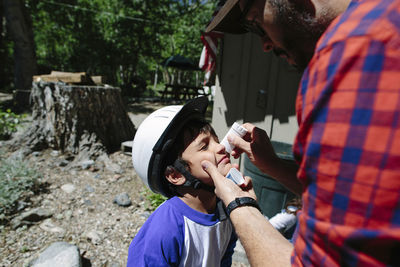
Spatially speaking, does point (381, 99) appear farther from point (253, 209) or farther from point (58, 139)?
point (58, 139)

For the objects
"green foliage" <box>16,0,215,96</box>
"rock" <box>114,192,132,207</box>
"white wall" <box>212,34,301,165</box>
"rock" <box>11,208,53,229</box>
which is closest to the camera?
"rock" <box>11,208,53,229</box>

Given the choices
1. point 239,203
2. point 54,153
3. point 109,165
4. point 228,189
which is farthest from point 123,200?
point 239,203

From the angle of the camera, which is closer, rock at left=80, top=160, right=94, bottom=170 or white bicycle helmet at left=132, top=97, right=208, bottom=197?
white bicycle helmet at left=132, top=97, right=208, bottom=197

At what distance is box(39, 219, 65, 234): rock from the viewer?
328 centimetres

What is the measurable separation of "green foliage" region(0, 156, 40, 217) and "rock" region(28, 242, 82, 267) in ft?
4.00

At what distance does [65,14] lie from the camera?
19.7m

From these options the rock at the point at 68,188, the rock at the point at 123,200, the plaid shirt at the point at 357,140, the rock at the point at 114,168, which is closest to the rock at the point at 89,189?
the rock at the point at 68,188

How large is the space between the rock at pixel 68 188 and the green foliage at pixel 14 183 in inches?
16.4

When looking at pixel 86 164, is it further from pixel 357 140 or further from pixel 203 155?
pixel 357 140

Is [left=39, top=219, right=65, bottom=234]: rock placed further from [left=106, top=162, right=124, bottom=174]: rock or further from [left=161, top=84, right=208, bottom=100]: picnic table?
[left=161, top=84, right=208, bottom=100]: picnic table

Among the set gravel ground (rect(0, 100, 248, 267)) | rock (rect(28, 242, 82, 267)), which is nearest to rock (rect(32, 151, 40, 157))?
gravel ground (rect(0, 100, 248, 267))

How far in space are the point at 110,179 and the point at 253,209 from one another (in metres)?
4.15

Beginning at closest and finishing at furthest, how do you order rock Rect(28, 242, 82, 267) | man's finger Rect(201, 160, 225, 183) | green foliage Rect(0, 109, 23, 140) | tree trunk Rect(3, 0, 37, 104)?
man's finger Rect(201, 160, 225, 183), rock Rect(28, 242, 82, 267), green foliage Rect(0, 109, 23, 140), tree trunk Rect(3, 0, 37, 104)

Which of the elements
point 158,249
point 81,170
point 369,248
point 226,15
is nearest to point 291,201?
point 158,249
